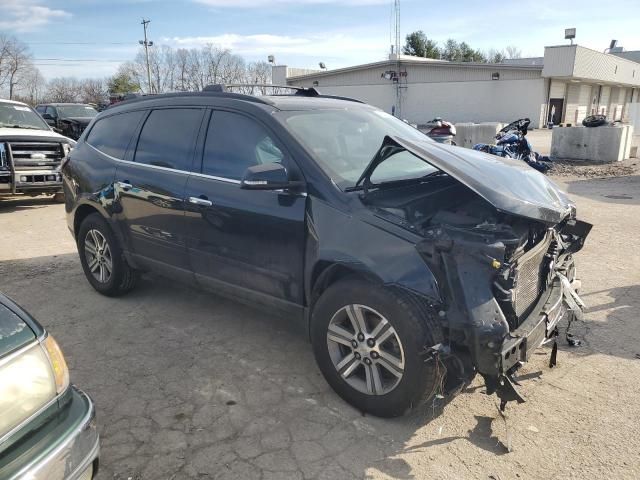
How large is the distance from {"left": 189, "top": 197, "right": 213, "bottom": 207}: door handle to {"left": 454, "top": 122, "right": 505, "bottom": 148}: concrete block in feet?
44.4

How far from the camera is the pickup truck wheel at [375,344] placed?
2.71m

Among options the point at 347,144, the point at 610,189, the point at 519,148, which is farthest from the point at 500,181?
the point at 610,189

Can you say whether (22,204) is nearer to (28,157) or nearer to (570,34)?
(28,157)

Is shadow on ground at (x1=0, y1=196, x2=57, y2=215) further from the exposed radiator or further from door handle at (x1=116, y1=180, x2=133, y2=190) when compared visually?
the exposed radiator

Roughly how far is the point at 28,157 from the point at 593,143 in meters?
15.1

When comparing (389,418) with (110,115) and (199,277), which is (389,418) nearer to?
(199,277)

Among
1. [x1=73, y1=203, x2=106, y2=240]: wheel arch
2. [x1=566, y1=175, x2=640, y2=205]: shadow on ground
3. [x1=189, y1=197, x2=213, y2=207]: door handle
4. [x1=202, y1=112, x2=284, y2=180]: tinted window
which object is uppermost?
[x1=202, y1=112, x2=284, y2=180]: tinted window

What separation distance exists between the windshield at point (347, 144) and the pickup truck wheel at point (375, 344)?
0.76 metres

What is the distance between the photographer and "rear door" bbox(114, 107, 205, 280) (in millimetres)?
3992

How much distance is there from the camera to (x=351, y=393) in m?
3.08

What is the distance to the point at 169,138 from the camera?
13.7 feet

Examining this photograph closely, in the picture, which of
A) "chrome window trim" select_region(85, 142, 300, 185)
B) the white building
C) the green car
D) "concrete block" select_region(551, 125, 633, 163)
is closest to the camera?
the green car

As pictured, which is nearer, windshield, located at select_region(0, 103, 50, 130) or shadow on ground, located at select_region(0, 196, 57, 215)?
shadow on ground, located at select_region(0, 196, 57, 215)

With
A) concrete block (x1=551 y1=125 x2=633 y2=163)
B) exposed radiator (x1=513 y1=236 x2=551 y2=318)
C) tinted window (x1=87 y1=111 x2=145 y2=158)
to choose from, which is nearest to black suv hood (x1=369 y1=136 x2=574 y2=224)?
exposed radiator (x1=513 y1=236 x2=551 y2=318)
